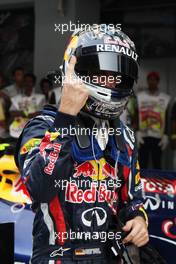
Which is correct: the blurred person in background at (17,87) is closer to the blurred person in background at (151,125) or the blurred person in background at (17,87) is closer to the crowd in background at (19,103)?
the crowd in background at (19,103)

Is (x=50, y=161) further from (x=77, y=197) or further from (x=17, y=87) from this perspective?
(x=17, y=87)

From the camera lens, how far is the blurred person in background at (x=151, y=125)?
663 centimetres

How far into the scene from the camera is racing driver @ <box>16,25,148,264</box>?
1.70m

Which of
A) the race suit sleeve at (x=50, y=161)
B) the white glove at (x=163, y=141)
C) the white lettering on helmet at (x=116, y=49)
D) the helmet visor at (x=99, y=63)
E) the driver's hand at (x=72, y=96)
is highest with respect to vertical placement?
the white lettering on helmet at (x=116, y=49)

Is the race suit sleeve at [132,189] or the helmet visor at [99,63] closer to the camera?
the helmet visor at [99,63]

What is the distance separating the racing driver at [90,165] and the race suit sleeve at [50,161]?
0.5 inches

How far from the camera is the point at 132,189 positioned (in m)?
1.88

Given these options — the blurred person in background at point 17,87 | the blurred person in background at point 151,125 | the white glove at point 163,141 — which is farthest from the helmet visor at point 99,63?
the blurred person in background at point 17,87

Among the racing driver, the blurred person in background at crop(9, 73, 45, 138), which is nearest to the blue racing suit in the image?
the racing driver

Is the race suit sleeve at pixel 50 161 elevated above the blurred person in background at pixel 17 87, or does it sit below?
below

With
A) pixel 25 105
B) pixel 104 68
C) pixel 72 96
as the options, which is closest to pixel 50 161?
pixel 72 96

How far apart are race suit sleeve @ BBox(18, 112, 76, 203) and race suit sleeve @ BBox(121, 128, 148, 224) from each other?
0.30 metres

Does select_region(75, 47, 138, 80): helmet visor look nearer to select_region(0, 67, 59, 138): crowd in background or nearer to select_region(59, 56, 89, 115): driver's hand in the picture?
select_region(59, 56, 89, 115): driver's hand

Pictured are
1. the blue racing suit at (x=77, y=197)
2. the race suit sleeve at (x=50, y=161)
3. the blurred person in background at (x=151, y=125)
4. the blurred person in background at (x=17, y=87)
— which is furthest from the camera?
the blurred person in background at (x=17, y=87)
